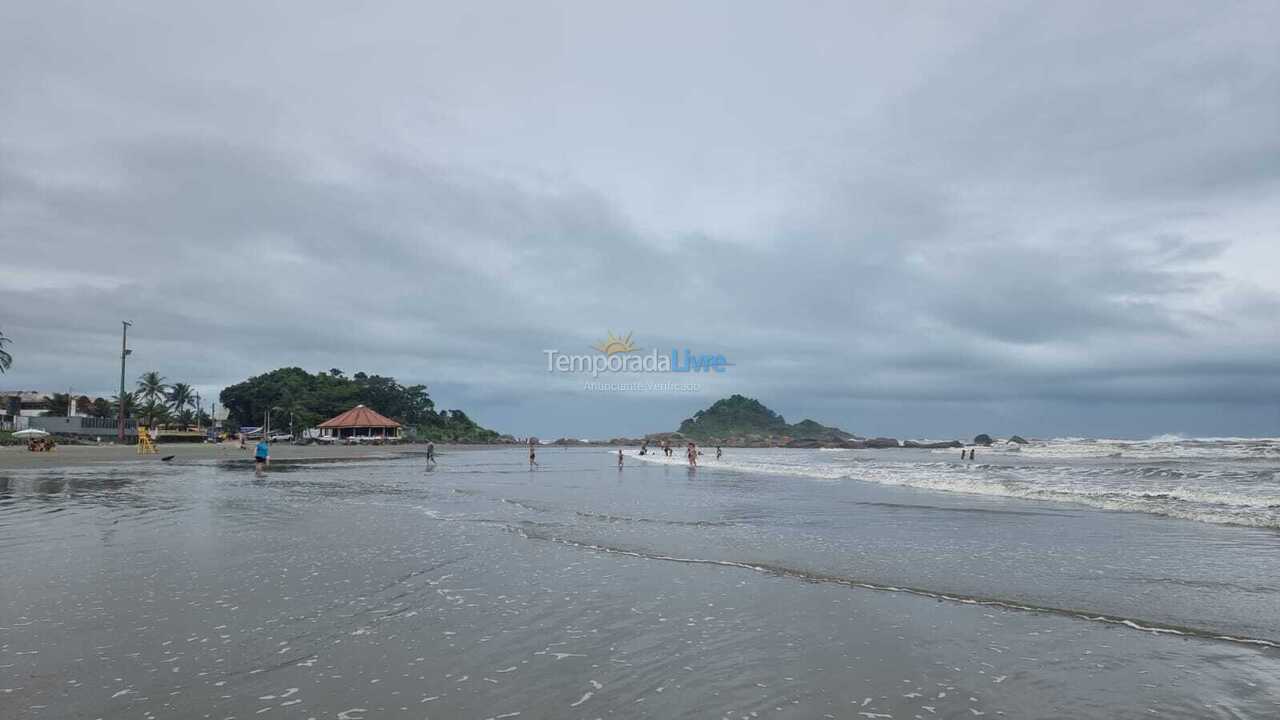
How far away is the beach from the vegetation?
92.1 metres

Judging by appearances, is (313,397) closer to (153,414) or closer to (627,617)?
(153,414)

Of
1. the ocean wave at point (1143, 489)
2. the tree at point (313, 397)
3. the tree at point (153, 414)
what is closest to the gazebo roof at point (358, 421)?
the tree at point (313, 397)

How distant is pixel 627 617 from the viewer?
8.55m

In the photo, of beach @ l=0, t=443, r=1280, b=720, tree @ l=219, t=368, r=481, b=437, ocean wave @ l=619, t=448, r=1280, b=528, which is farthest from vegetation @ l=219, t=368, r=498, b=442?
beach @ l=0, t=443, r=1280, b=720

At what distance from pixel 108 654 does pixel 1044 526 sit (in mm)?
18190

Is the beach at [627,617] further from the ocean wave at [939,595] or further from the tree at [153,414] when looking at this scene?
the tree at [153,414]

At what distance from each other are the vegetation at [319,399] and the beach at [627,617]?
9209 centimetres

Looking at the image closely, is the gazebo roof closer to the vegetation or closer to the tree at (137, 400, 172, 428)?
the vegetation

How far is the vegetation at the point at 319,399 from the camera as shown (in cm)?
10362

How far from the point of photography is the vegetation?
104m

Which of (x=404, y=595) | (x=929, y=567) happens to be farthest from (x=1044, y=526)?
(x=404, y=595)

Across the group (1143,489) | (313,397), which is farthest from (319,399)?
(1143,489)

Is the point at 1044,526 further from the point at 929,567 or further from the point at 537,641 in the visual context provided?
the point at 537,641

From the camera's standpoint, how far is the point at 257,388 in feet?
351
